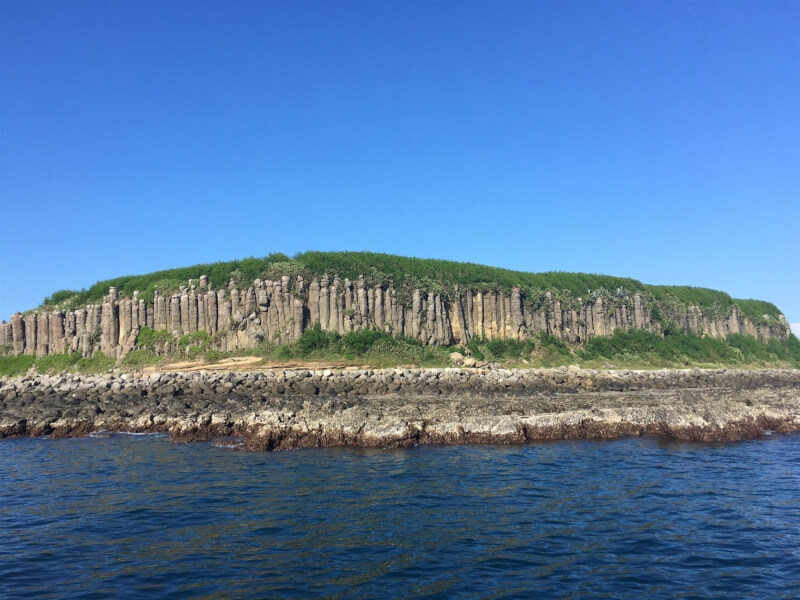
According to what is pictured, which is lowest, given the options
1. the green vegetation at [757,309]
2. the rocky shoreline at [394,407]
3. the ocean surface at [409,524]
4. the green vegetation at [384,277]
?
the ocean surface at [409,524]

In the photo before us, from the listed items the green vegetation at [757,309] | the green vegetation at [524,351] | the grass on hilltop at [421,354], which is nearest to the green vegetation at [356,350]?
the grass on hilltop at [421,354]

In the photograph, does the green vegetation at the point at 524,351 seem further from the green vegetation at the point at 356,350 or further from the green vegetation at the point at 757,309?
the green vegetation at the point at 757,309

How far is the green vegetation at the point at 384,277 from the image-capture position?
52.3 m

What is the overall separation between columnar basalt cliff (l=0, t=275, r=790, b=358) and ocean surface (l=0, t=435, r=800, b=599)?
95.4 feet

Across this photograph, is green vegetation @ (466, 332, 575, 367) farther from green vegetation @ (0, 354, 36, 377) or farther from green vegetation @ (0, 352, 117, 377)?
green vegetation @ (0, 354, 36, 377)

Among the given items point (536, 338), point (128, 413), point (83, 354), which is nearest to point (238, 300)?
point (83, 354)

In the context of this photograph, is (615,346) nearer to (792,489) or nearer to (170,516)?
(792,489)

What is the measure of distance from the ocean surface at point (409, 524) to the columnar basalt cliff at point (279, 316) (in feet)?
95.4

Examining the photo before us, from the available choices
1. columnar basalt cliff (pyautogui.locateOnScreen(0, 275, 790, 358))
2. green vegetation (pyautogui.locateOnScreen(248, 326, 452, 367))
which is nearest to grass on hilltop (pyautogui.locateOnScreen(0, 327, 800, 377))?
green vegetation (pyautogui.locateOnScreen(248, 326, 452, 367))

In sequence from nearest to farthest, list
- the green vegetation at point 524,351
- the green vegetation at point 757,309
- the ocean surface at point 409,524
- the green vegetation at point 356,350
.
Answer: the ocean surface at point 409,524
the green vegetation at point 356,350
the green vegetation at point 524,351
the green vegetation at point 757,309

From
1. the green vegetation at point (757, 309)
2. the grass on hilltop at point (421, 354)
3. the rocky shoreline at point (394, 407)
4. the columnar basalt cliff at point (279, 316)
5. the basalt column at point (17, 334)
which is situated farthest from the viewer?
the green vegetation at point (757, 309)

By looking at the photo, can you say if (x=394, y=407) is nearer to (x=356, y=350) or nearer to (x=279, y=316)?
(x=356, y=350)

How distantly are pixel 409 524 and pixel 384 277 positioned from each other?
41988mm

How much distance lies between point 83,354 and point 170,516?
41.6m
